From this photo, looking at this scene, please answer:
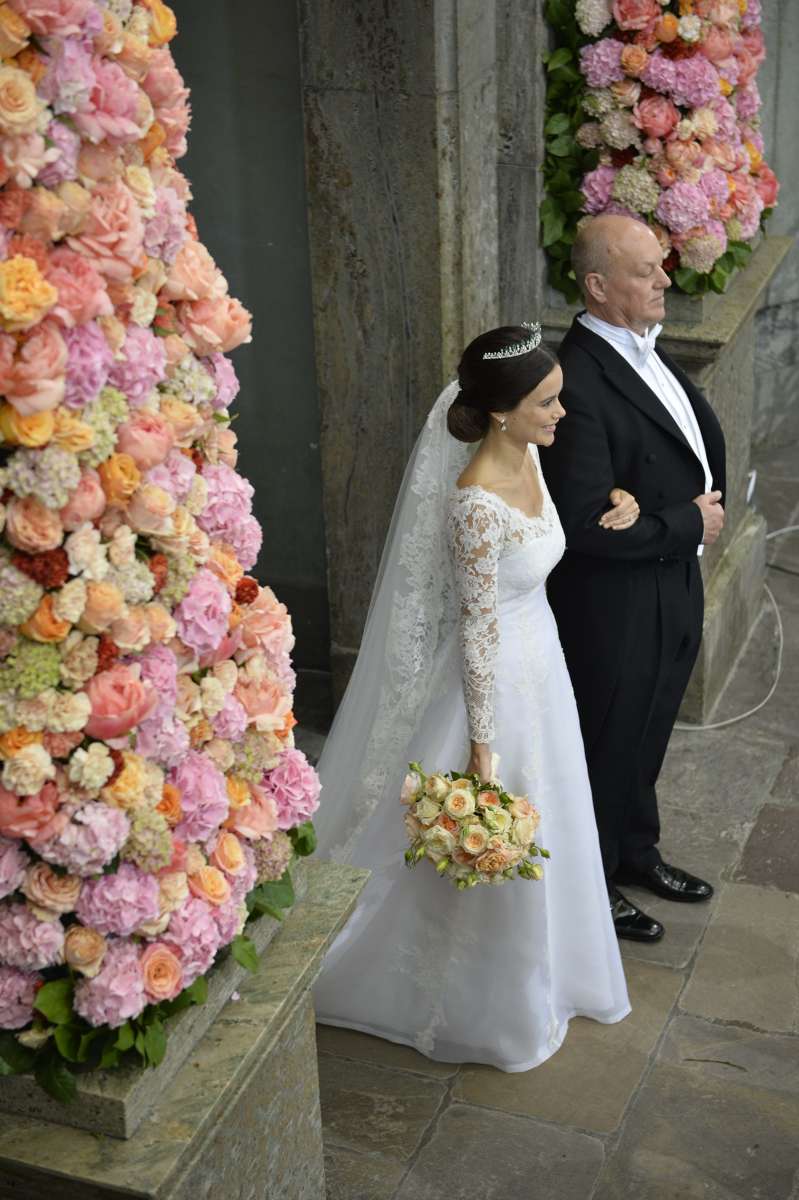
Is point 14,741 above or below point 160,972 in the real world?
above

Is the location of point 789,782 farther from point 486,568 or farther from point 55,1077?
point 55,1077

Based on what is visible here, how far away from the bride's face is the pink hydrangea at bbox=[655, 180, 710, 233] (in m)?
1.73

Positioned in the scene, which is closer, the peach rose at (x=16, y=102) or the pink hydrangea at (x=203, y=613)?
the peach rose at (x=16, y=102)

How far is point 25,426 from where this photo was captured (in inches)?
89.0

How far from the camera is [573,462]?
4387mm

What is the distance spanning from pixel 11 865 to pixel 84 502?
0.60m

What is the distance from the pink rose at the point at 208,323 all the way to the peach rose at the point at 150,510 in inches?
10.4

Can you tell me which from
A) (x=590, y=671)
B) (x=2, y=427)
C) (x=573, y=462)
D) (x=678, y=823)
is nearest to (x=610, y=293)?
(x=573, y=462)

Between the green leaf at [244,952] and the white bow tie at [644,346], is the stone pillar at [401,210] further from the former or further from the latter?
the green leaf at [244,952]

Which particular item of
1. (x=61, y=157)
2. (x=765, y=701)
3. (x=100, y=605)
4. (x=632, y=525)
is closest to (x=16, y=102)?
(x=61, y=157)

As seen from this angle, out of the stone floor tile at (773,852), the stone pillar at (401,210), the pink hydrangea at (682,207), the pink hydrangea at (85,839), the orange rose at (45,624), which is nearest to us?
the orange rose at (45,624)

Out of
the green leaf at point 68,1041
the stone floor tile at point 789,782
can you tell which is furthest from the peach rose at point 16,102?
the stone floor tile at point 789,782

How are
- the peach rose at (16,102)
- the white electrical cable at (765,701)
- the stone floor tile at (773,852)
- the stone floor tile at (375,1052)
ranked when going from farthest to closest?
the white electrical cable at (765,701), the stone floor tile at (773,852), the stone floor tile at (375,1052), the peach rose at (16,102)

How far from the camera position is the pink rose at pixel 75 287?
225 cm
